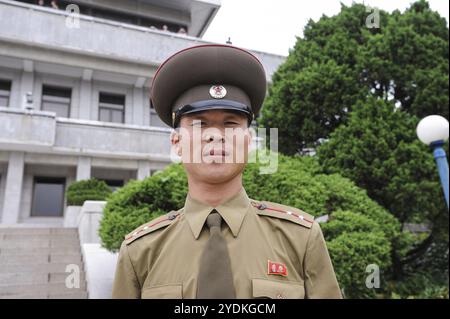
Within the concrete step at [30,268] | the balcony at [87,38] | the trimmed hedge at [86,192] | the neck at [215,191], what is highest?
the balcony at [87,38]

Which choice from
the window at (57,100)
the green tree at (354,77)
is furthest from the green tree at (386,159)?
the window at (57,100)

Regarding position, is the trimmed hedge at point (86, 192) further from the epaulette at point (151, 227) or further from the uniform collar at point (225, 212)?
the uniform collar at point (225, 212)

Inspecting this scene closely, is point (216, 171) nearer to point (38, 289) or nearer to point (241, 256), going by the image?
point (241, 256)

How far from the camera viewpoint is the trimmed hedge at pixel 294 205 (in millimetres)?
4652

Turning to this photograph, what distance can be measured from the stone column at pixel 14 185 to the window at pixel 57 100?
8.70 feet

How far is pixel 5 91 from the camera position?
1348cm

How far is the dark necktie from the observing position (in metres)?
1.20

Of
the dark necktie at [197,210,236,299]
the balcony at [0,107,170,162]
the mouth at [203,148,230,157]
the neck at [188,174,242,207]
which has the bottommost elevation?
the dark necktie at [197,210,236,299]

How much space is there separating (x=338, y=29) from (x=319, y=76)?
1566 mm

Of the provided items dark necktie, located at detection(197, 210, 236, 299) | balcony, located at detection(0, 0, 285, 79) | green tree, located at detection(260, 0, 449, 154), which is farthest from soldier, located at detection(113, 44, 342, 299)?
balcony, located at detection(0, 0, 285, 79)

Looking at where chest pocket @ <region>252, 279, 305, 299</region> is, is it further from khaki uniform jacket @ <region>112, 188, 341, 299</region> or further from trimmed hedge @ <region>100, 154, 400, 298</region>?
trimmed hedge @ <region>100, 154, 400, 298</region>

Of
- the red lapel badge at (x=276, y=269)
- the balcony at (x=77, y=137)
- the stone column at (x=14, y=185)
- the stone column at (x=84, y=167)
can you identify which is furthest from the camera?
the stone column at (x=84, y=167)
